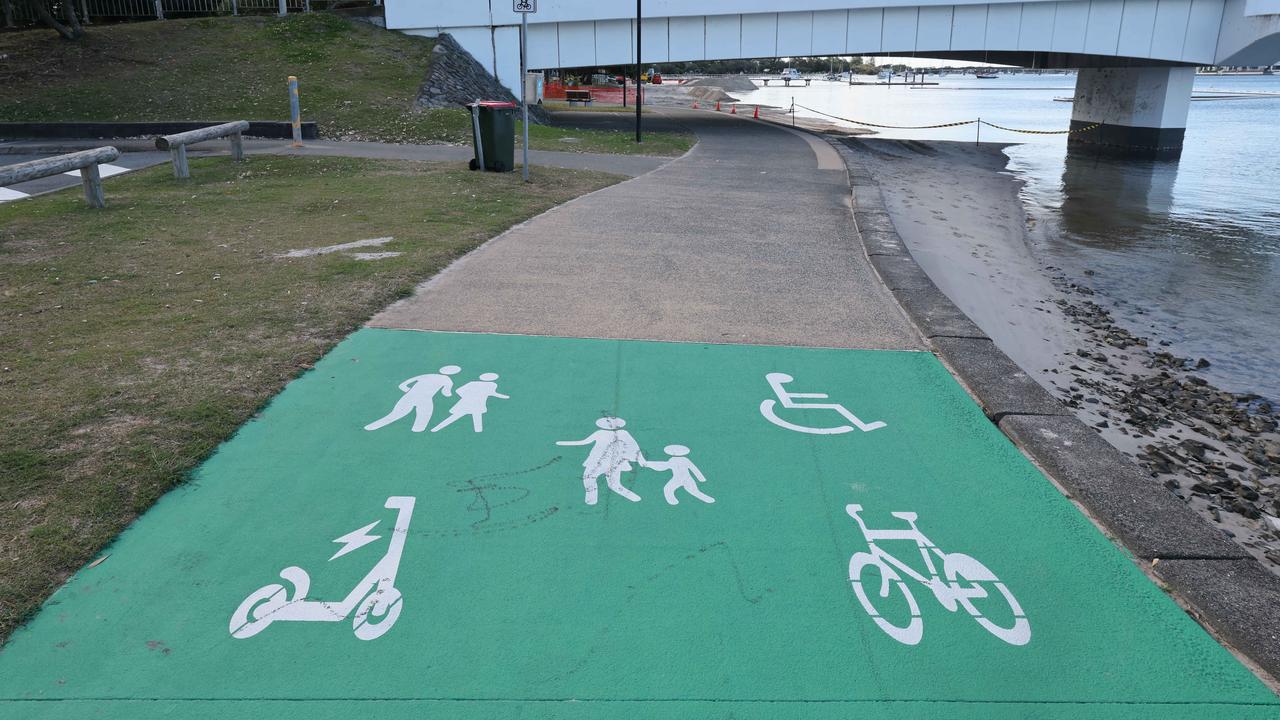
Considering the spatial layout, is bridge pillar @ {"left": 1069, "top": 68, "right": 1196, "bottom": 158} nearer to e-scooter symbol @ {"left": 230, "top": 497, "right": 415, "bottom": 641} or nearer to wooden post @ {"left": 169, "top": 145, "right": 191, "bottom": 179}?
wooden post @ {"left": 169, "top": 145, "right": 191, "bottom": 179}

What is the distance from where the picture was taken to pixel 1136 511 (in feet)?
13.5

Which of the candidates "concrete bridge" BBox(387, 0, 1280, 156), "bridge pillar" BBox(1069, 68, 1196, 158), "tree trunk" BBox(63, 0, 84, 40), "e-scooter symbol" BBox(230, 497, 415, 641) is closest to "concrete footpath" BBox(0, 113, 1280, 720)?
"e-scooter symbol" BBox(230, 497, 415, 641)

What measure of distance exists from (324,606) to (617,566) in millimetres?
1164

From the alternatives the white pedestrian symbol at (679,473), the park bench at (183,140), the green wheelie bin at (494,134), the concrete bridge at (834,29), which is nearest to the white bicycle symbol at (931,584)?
the white pedestrian symbol at (679,473)

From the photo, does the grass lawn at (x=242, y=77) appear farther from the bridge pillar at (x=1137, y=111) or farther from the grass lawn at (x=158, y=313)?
the bridge pillar at (x=1137, y=111)

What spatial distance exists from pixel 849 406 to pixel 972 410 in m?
0.76

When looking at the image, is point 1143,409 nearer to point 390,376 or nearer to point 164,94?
point 390,376

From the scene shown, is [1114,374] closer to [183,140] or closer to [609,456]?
[609,456]

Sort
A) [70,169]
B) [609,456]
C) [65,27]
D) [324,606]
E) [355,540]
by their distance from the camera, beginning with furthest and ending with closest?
[65,27] < [70,169] < [609,456] < [355,540] < [324,606]

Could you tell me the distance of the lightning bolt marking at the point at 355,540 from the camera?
3.69m

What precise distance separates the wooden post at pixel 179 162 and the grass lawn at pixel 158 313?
0.32 meters

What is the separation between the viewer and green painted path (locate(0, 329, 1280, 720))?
2.93m

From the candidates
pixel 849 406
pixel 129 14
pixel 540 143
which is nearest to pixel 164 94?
pixel 540 143

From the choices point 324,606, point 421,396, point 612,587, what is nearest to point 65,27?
point 421,396
